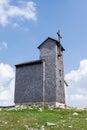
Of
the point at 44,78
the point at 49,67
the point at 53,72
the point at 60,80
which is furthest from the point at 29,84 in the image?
the point at 60,80

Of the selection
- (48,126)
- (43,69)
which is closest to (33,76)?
(43,69)

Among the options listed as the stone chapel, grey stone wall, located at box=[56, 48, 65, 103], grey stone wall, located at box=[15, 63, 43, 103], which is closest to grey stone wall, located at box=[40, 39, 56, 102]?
the stone chapel

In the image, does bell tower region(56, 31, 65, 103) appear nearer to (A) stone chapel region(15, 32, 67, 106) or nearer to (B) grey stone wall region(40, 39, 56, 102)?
(A) stone chapel region(15, 32, 67, 106)

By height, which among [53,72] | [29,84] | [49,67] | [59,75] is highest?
[49,67]

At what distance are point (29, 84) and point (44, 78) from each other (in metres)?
2.79

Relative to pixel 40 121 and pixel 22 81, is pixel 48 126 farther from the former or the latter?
pixel 22 81

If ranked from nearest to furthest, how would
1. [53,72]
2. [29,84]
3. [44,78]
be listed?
[44,78], [53,72], [29,84]

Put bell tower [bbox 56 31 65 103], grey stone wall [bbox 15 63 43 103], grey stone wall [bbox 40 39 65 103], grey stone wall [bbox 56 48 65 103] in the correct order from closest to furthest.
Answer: grey stone wall [bbox 40 39 65 103] → grey stone wall [bbox 15 63 43 103] → grey stone wall [bbox 56 48 65 103] → bell tower [bbox 56 31 65 103]

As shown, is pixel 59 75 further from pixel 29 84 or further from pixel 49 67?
pixel 29 84

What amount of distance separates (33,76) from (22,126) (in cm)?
2610

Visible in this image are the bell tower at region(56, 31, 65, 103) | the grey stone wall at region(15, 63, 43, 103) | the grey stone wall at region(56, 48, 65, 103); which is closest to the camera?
the grey stone wall at region(15, 63, 43, 103)

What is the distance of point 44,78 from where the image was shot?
162ft

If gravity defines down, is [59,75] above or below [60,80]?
above

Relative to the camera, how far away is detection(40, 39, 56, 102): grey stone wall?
4855 centimetres
